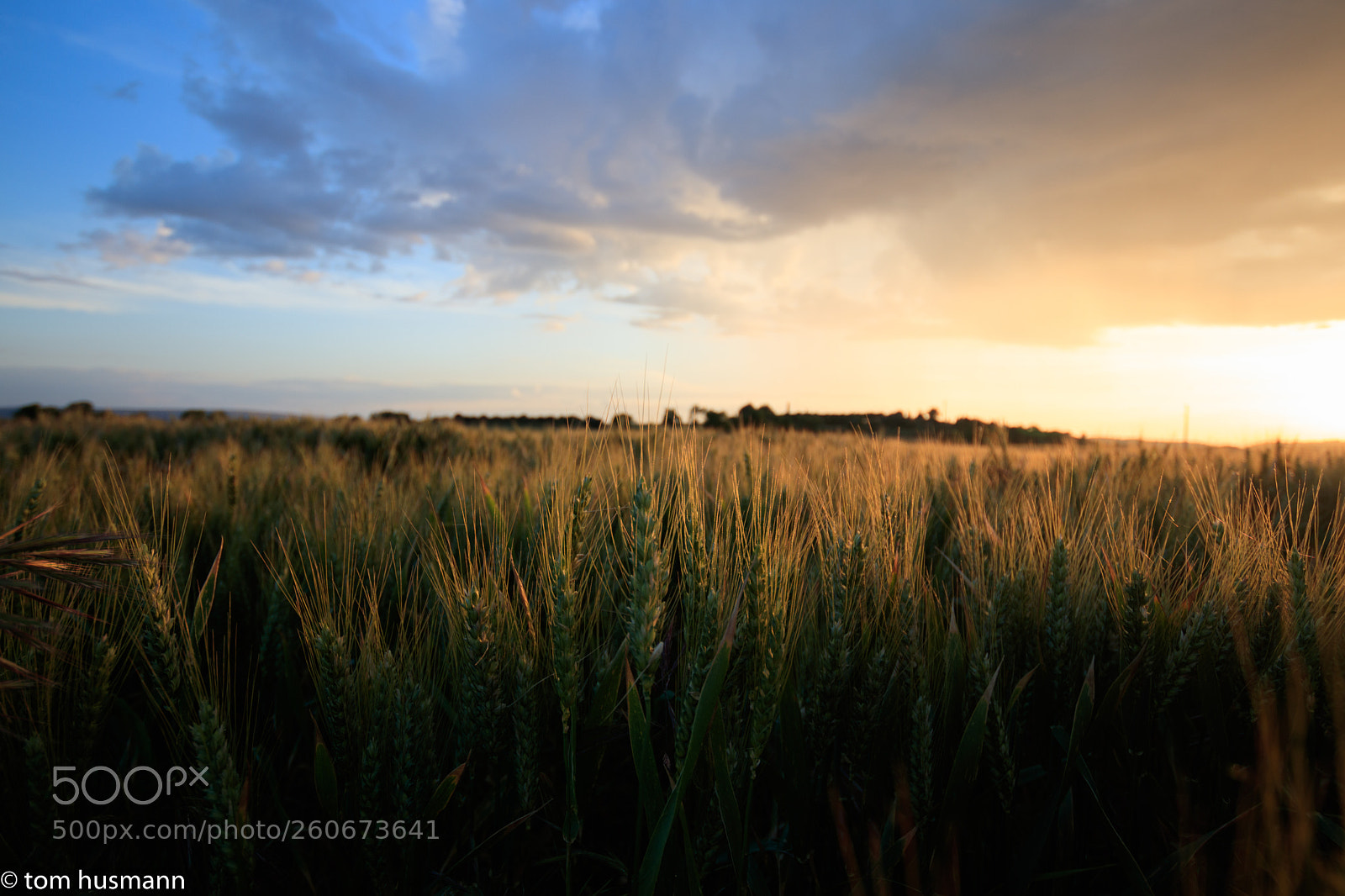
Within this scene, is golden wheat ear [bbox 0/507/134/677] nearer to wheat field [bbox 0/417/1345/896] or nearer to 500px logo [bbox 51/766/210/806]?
wheat field [bbox 0/417/1345/896]

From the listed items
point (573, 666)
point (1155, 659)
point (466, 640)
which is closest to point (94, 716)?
point (466, 640)

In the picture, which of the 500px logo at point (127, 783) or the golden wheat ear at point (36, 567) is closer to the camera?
the golden wheat ear at point (36, 567)

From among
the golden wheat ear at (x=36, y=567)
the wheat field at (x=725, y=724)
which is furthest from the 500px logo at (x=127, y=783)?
the golden wheat ear at (x=36, y=567)

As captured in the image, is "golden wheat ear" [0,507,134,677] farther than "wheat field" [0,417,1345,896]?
No

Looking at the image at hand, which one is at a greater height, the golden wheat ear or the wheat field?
the golden wheat ear

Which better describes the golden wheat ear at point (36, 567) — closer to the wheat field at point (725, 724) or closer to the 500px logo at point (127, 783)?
the wheat field at point (725, 724)

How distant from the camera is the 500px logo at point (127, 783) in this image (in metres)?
1.44

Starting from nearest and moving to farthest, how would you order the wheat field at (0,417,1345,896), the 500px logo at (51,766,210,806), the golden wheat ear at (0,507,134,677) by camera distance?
1. the golden wheat ear at (0,507,134,677)
2. the wheat field at (0,417,1345,896)
3. the 500px logo at (51,766,210,806)

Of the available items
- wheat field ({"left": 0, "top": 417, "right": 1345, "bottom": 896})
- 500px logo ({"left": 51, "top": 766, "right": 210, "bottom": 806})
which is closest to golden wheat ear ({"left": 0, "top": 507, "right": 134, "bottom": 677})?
wheat field ({"left": 0, "top": 417, "right": 1345, "bottom": 896})

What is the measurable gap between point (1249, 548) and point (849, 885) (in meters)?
1.78

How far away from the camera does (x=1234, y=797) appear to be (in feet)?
4.94

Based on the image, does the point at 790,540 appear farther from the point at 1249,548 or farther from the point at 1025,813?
the point at 1249,548

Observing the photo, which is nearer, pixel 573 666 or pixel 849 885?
pixel 573 666

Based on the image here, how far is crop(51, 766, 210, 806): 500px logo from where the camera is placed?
4.73 ft
